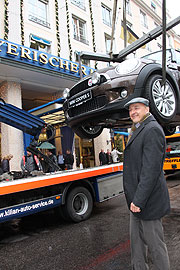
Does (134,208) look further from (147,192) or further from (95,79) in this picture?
(95,79)

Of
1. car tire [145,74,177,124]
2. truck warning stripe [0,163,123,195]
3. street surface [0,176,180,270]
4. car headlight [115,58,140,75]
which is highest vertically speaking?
car headlight [115,58,140,75]

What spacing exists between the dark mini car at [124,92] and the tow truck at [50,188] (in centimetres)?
131

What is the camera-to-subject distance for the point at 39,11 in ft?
46.0

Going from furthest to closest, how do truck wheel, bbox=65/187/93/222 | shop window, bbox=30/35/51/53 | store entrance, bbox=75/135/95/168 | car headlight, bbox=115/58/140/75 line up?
1. store entrance, bbox=75/135/95/168
2. shop window, bbox=30/35/51/53
3. truck wheel, bbox=65/187/93/222
4. car headlight, bbox=115/58/140/75

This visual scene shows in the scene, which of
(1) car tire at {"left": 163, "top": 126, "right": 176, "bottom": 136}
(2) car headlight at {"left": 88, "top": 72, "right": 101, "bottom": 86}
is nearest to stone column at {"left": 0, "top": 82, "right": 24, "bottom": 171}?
(1) car tire at {"left": 163, "top": 126, "right": 176, "bottom": 136}

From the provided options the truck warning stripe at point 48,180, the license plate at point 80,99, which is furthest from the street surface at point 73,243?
the license plate at point 80,99

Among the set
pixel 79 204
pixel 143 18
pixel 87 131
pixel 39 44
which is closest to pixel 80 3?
pixel 39 44

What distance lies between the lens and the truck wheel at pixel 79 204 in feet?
15.2

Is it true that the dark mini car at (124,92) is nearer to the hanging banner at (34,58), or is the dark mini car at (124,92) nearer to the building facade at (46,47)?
the building facade at (46,47)

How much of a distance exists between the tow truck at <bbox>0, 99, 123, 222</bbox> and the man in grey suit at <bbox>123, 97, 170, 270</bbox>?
2371mm

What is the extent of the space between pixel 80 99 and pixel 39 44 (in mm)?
11157

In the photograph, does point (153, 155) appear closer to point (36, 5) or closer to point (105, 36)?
point (36, 5)

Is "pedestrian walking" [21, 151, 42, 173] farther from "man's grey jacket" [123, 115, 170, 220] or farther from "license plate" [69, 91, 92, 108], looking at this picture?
"man's grey jacket" [123, 115, 170, 220]

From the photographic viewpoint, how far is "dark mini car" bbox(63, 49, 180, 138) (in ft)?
11.4
